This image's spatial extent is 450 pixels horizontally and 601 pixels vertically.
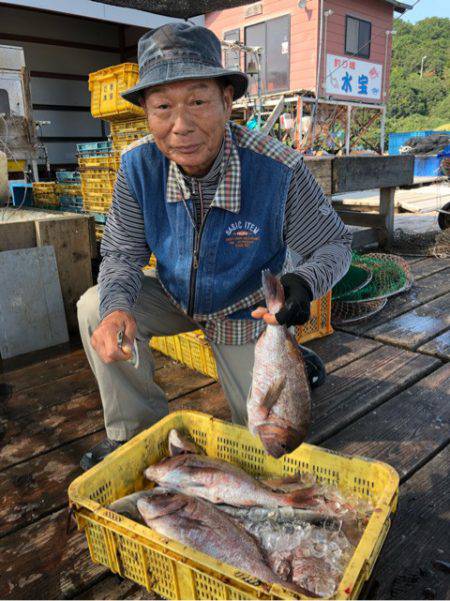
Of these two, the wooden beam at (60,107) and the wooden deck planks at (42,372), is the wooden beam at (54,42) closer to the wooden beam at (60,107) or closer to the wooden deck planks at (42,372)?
the wooden beam at (60,107)

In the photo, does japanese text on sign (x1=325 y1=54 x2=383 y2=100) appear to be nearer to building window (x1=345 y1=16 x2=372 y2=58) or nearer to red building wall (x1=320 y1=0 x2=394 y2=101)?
red building wall (x1=320 y1=0 x2=394 y2=101)

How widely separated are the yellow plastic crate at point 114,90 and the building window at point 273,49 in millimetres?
15387

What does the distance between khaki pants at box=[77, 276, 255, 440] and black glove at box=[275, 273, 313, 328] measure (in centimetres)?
75

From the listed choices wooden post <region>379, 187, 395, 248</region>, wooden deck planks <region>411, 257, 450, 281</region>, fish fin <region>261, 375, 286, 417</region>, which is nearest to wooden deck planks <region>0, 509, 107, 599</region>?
fish fin <region>261, 375, 286, 417</region>

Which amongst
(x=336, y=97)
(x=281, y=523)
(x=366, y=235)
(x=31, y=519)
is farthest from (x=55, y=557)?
(x=336, y=97)

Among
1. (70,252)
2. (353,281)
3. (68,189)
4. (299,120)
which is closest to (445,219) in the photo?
(353,281)

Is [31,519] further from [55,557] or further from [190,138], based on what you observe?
[190,138]

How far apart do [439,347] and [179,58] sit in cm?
297

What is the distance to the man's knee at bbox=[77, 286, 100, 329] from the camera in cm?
240

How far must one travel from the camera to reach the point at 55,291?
13.5 ft

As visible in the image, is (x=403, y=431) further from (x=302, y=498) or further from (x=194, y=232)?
(x=194, y=232)

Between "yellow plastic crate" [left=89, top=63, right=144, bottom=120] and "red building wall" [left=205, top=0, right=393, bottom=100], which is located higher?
"red building wall" [left=205, top=0, right=393, bottom=100]

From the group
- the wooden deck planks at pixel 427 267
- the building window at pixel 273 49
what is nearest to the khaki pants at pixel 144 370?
the wooden deck planks at pixel 427 267

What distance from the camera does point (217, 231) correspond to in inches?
91.9
